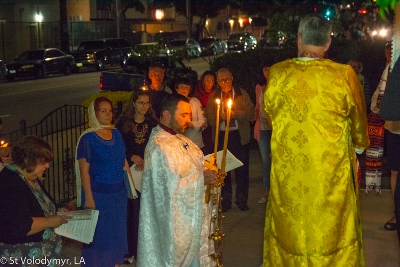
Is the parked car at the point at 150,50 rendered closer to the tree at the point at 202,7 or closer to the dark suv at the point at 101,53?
the dark suv at the point at 101,53

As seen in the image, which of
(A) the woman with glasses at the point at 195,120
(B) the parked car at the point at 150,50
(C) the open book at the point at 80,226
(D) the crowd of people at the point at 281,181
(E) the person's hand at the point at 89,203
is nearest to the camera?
(D) the crowd of people at the point at 281,181

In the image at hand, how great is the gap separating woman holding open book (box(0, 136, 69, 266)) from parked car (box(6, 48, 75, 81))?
30.8 metres

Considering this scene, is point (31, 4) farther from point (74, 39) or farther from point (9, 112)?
point (9, 112)

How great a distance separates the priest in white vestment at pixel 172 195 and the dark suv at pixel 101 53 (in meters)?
35.2

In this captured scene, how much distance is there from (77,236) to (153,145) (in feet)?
2.76

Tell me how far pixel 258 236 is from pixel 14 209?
3962mm

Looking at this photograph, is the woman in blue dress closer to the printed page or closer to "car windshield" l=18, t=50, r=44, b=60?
the printed page

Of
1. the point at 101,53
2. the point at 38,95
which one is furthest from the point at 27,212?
the point at 101,53

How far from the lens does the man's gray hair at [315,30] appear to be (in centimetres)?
480

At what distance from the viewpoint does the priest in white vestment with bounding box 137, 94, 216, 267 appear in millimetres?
5254

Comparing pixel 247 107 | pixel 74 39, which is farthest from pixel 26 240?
pixel 74 39

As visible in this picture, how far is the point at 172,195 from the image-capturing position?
5238 millimetres

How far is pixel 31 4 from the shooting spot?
49188 millimetres

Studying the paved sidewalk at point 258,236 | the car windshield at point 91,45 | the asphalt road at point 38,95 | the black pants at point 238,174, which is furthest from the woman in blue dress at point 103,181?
the car windshield at point 91,45
